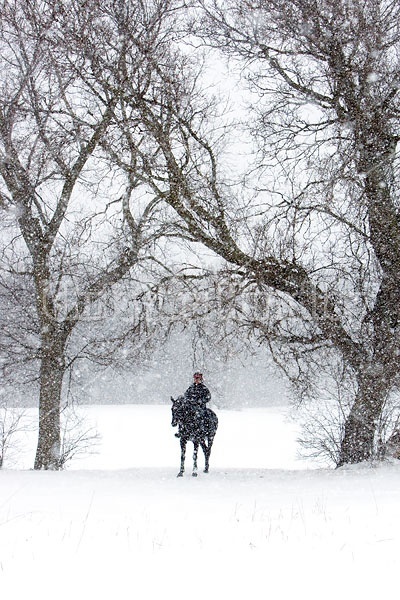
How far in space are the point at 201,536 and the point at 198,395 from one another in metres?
6.25

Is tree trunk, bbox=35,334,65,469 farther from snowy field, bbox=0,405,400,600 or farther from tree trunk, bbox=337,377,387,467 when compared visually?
tree trunk, bbox=337,377,387,467

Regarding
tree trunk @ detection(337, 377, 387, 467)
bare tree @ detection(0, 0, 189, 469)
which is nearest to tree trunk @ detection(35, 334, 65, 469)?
bare tree @ detection(0, 0, 189, 469)

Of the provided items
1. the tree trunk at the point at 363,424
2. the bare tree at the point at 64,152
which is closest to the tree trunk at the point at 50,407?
the bare tree at the point at 64,152

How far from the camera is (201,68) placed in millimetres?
13492

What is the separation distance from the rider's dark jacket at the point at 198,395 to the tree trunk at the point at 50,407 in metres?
4.24

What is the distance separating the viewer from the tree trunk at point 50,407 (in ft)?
48.5

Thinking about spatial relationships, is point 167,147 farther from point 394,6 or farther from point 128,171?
point 394,6

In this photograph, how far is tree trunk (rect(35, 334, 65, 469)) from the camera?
14789 millimetres

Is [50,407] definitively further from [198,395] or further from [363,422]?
[363,422]

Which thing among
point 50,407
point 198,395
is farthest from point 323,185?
point 50,407

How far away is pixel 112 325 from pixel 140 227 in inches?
174

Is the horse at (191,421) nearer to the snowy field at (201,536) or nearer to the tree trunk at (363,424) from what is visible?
the snowy field at (201,536)

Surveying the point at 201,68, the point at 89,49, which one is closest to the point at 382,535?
the point at 89,49

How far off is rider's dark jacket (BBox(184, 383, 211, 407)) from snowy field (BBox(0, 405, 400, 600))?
1.44 metres
